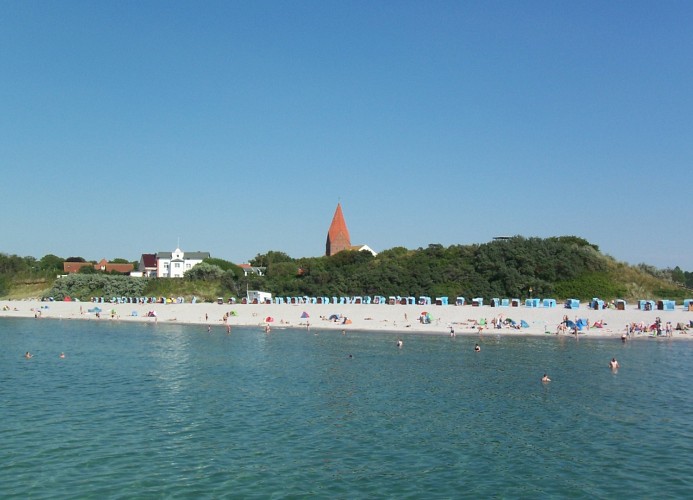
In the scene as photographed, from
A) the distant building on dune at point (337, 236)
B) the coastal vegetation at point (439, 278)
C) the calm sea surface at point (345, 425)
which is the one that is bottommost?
the calm sea surface at point (345, 425)

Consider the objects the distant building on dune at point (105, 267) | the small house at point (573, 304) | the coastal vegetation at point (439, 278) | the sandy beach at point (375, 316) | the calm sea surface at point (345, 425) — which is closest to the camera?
the calm sea surface at point (345, 425)

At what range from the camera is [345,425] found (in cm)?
1825

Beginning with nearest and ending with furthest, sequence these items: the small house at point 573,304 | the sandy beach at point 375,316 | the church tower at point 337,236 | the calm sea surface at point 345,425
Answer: the calm sea surface at point 345,425
the sandy beach at point 375,316
the small house at point 573,304
the church tower at point 337,236

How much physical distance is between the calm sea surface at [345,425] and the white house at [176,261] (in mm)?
63705

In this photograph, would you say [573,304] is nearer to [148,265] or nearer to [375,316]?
[375,316]

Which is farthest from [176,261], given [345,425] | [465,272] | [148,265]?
[345,425]

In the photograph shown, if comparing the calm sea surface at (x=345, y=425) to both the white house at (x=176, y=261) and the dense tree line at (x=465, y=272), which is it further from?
the white house at (x=176, y=261)

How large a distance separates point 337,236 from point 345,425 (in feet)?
305

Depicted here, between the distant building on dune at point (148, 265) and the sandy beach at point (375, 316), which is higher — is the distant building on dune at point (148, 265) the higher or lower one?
the higher one

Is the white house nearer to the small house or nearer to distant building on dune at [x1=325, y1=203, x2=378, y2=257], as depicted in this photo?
distant building on dune at [x1=325, y1=203, x2=378, y2=257]

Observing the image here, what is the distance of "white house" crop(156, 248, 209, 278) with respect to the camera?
97.6 m

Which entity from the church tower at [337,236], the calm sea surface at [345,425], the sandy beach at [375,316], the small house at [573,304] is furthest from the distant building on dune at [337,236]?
the calm sea surface at [345,425]

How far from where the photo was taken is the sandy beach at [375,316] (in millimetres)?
45750

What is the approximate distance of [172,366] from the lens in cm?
2952
